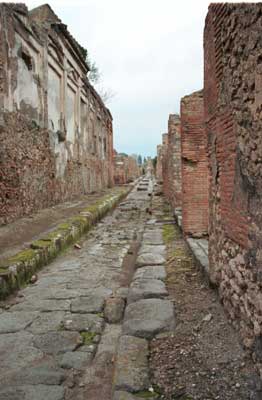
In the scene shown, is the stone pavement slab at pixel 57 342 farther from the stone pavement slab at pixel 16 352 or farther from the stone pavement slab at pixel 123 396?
the stone pavement slab at pixel 123 396

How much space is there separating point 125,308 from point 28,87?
21.3ft

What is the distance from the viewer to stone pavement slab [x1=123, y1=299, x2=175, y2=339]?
3.00 m

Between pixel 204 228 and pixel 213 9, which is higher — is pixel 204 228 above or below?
below

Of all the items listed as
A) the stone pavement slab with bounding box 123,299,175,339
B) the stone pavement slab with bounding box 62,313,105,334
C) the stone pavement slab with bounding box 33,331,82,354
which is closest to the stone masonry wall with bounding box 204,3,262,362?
the stone pavement slab with bounding box 123,299,175,339

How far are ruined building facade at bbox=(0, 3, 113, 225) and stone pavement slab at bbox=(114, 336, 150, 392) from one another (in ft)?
15.1

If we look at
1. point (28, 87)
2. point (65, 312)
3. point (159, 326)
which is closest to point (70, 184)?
point (28, 87)

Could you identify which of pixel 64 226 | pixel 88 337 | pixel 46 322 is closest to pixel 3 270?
pixel 46 322

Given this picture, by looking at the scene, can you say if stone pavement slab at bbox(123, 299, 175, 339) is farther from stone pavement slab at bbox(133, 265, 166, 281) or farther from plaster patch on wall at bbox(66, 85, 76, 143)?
plaster patch on wall at bbox(66, 85, 76, 143)

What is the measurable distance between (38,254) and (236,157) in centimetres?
333

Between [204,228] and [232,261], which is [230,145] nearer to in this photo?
[232,261]

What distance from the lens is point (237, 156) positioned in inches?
106

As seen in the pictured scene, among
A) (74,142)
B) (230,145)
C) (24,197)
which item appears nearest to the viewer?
(230,145)

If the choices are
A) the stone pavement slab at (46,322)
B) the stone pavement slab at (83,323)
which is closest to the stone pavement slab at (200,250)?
the stone pavement slab at (83,323)

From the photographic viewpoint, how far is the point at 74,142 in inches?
542
